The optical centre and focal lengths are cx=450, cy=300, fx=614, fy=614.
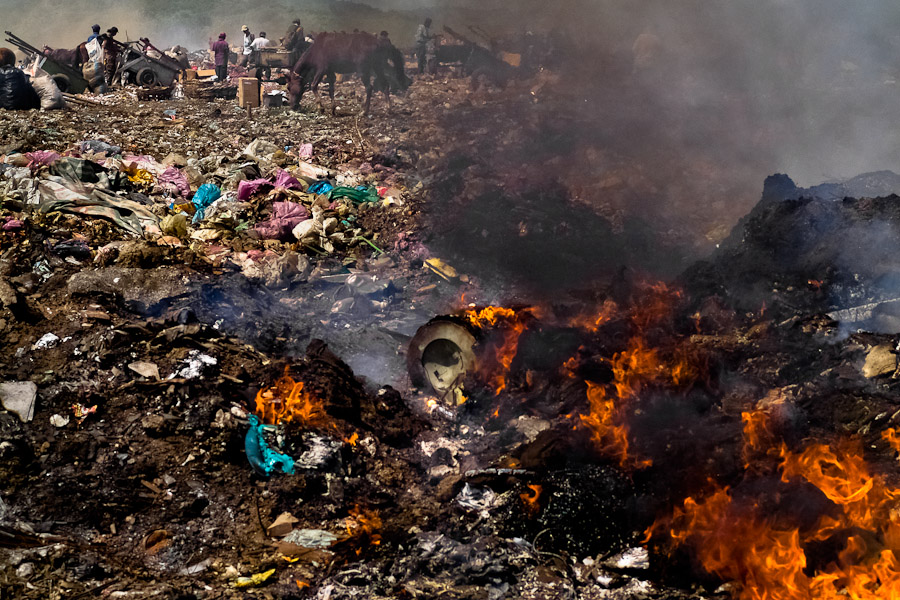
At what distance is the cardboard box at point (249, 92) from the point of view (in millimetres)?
13445

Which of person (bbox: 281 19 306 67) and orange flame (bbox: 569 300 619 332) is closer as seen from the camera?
orange flame (bbox: 569 300 619 332)

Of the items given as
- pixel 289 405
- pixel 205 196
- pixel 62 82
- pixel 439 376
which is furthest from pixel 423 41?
pixel 289 405

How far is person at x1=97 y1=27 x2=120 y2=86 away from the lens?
14.4 m

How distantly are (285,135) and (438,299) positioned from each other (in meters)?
5.96

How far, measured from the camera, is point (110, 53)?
14688mm

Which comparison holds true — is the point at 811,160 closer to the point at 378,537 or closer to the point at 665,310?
the point at 665,310

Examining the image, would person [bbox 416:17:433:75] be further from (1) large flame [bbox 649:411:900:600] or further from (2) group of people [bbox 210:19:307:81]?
(1) large flame [bbox 649:411:900:600]

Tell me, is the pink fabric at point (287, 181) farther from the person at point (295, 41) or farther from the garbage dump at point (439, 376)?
the person at point (295, 41)

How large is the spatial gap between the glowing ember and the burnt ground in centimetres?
8

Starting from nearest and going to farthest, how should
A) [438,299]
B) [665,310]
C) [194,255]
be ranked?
[665,310]
[194,255]
[438,299]

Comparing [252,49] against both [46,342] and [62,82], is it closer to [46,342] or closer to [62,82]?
[62,82]

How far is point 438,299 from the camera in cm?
711

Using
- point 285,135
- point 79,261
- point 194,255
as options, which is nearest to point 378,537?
point 194,255

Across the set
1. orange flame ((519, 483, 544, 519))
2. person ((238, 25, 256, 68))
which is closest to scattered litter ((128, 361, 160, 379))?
orange flame ((519, 483, 544, 519))
